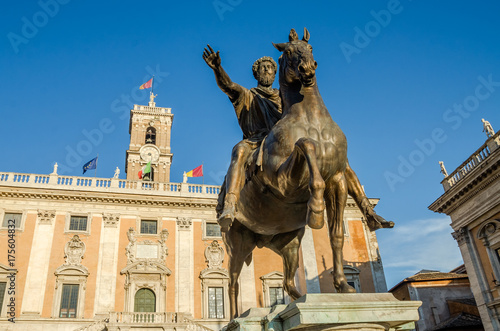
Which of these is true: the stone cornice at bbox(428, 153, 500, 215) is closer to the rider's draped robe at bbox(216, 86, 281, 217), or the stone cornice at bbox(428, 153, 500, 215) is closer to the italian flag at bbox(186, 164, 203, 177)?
the italian flag at bbox(186, 164, 203, 177)

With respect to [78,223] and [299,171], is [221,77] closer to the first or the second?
[299,171]

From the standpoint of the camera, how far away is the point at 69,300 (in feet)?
76.1

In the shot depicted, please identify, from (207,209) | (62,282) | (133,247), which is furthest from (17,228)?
(207,209)

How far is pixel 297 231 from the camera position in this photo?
484cm

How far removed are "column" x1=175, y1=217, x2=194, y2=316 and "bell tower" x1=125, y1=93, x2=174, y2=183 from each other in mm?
15109

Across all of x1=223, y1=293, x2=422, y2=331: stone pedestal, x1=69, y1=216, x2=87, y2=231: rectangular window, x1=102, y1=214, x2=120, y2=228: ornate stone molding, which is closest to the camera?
x1=223, y1=293, x2=422, y2=331: stone pedestal

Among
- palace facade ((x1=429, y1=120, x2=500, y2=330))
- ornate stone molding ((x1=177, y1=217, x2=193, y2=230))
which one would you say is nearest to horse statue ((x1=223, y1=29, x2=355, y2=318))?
palace facade ((x1=429, y1=120, x2=500, y2=330))

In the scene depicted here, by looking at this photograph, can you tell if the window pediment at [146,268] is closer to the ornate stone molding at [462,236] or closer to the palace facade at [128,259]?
the palace facade at [128,259]

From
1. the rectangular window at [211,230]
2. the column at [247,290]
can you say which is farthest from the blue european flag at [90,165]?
the column at [247,290]

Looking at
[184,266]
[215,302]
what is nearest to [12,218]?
[184,266]

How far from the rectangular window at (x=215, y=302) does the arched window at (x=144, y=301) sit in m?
3.28

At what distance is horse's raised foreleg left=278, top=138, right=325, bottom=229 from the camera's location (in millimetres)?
3242

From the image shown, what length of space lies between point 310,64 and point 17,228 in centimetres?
2553

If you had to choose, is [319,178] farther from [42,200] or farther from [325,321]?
[42,200]
